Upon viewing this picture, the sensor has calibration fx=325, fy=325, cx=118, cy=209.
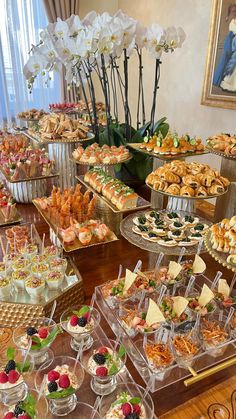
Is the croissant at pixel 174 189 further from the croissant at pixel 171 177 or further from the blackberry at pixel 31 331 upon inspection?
the blackberry at pixel 31 331

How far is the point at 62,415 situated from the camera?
30.6 inches

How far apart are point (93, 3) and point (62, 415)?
4.79 meters

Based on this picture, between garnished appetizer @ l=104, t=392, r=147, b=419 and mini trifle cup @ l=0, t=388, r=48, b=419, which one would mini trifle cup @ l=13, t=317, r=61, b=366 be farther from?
garnished appetizer @ l=104, t=392, r=147, b=419

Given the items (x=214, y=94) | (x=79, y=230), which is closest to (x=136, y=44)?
(x=79, y=230)

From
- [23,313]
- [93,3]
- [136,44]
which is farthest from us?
[93,3]

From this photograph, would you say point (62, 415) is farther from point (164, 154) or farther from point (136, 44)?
point (136, 44)

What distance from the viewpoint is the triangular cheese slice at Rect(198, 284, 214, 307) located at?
0.99 meters

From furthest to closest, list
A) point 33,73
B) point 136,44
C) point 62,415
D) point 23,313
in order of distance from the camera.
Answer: point 33,73 < point 136,44 < point 23,313 < point 62,415

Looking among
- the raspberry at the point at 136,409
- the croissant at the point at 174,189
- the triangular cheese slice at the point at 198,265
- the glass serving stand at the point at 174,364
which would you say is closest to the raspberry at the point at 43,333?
the glass serving stand at the point at 174,364

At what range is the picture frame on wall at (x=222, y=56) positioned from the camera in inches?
101

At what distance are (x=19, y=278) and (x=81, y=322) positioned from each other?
0.95ft

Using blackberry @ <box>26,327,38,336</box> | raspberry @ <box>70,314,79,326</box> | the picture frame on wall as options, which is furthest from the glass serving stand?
the picture frame on wall

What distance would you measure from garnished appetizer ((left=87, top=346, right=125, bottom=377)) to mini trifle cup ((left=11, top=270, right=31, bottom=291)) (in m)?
0.36

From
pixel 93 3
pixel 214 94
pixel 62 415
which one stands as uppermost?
pixel 93 3
